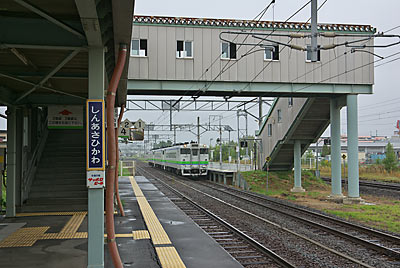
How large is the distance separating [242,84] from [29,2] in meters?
11.9

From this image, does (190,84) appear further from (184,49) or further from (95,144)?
(95,144)

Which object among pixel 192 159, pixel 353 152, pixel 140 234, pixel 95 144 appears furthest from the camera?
pixel 192 159

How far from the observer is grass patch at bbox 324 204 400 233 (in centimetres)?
1146

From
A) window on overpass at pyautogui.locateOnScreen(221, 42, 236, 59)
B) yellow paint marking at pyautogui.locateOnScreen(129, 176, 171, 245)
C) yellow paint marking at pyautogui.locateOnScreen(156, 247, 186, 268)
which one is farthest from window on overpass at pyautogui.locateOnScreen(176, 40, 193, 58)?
yellow paint marking at pyautogui.locateOnScreen(156, 247, 186, 268)

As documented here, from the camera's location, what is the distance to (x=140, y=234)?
8.54m

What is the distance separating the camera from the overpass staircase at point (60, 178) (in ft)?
37.7

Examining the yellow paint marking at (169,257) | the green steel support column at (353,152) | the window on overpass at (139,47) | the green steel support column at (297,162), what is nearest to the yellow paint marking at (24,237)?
the yellow paint marking at (169,257)

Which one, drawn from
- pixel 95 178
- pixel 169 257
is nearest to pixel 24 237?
pixel 169 257

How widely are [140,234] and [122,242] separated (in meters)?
0.84

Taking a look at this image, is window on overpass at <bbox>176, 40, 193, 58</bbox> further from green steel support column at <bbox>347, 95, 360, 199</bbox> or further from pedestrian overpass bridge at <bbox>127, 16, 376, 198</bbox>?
green steel support column at <bbox>347, 95, 360, 199</bbox>

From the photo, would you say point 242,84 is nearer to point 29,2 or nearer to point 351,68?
point 351,68

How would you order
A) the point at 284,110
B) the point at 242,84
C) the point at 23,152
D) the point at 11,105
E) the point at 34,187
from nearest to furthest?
the point at 11,105
the point at 23,152
the point at 34,187
the point at 242,84
the point at 284,110

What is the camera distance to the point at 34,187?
12.0 meters

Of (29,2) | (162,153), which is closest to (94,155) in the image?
(29,2)
